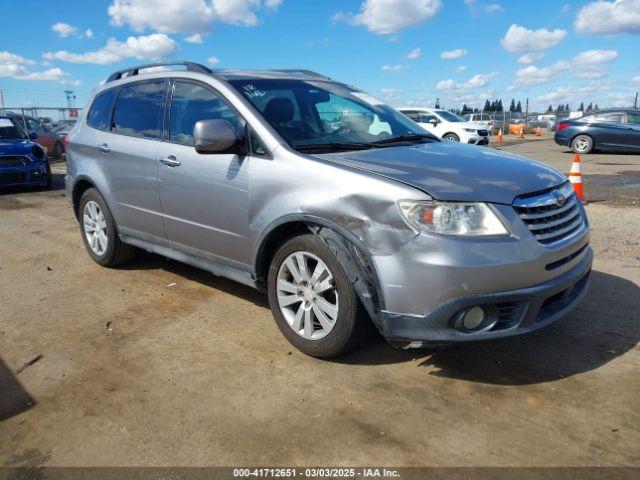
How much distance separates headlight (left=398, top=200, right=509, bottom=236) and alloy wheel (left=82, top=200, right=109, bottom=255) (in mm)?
3548

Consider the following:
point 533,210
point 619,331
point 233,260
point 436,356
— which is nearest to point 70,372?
point 233,260

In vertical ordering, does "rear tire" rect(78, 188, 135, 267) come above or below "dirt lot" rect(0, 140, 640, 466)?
above

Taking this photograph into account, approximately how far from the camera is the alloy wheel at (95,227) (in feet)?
17.7

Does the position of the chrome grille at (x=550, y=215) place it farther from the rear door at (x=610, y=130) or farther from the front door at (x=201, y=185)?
the rear door at (x=610, y=130)

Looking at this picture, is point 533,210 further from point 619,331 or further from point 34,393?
point 34,393

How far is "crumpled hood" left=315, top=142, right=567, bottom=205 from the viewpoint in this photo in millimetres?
2910

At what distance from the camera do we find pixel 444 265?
2.76m

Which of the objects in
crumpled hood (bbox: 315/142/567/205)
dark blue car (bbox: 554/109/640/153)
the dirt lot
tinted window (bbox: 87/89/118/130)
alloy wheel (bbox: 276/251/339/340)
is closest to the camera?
the dirt lot

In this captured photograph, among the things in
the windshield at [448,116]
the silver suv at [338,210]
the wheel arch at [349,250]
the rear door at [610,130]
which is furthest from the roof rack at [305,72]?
Answer: the windshield at [448,116]

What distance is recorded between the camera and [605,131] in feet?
55.4

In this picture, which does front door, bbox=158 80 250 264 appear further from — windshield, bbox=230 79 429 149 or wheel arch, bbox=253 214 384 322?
wheel arch, bbox=253 214 384 322

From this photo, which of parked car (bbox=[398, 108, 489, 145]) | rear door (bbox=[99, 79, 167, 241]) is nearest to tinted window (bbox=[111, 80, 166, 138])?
rear door (bbox=[99, 79, 167, 241])

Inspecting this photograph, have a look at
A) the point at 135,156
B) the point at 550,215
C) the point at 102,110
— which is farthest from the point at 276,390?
the point at 102,110

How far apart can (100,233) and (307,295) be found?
301 centimetres
